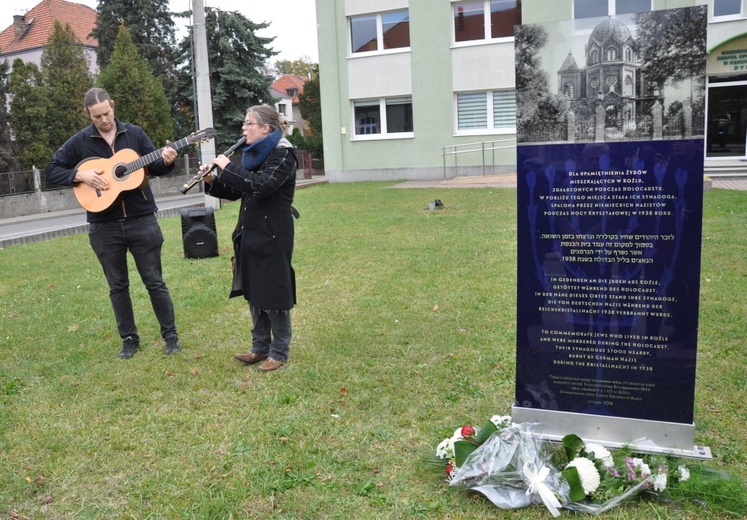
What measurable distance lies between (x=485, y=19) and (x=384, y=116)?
4.94m

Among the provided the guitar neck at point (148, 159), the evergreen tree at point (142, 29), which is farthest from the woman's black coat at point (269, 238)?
the evergreen tree at point (142, 29)

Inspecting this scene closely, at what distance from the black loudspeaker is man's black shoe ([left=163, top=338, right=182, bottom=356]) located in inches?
183

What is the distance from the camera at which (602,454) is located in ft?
10.8

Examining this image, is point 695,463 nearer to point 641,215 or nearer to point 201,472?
point 641,215

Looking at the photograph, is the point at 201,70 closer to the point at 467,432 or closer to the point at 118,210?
the point at 118,210

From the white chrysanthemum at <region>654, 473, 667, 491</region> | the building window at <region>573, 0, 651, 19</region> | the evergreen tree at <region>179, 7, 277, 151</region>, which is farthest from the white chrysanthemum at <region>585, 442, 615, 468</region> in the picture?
the evergreen tree at <region>179, 7, 277, 151</region>

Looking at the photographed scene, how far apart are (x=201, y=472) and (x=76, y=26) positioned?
1956 inches

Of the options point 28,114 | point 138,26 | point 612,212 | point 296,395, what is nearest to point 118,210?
point 296,395

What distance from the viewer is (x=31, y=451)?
3.92 m

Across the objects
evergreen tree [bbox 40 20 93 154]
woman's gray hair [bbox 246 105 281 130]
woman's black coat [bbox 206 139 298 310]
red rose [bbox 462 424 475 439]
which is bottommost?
red rose [bbox 462 424 475 439]

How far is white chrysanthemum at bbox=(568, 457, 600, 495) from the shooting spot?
123 inches

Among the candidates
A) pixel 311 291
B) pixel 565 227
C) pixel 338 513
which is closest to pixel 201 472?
pixel 338 513

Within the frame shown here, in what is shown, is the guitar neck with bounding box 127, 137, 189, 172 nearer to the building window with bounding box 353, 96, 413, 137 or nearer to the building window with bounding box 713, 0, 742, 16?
the building window with bounding box 353, 96, 413, 137

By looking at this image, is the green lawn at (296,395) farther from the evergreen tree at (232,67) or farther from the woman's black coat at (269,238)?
the evergreen tree at (232,67)
